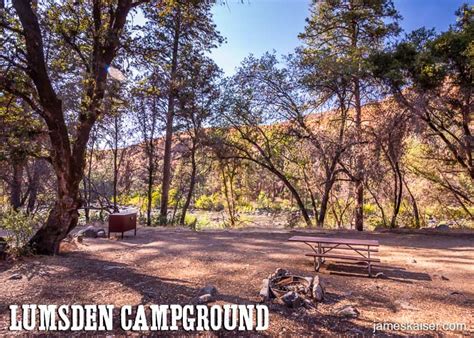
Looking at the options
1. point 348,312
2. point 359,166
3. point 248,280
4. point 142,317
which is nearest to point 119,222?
point 248,280

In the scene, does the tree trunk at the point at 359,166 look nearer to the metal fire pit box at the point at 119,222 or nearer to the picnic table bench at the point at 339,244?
the picnic table bench at the point at 339,244

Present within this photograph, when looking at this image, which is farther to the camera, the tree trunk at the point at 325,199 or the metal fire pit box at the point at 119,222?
the tree trunk at the point at 325,199

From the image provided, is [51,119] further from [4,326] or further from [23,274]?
[4,326]

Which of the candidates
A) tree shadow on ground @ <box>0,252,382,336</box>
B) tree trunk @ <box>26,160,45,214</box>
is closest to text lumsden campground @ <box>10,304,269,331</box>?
tree shadow on ground @ <box>0,252,382,336</box>

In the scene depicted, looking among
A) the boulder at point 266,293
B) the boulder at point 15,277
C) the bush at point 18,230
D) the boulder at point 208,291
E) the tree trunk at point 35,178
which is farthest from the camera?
the tree trunk at point 35,178

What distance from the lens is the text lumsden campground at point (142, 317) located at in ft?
8.96

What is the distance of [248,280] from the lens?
4121mm

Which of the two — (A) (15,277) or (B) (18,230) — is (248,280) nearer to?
(A) (15,277)

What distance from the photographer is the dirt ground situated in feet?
10.1

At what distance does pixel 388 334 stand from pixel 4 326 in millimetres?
3417

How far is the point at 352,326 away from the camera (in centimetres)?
281

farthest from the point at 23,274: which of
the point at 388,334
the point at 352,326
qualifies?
the point at 388,334

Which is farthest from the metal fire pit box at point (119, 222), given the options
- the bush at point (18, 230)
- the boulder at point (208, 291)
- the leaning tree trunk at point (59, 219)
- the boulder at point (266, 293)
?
the boulder at point (266, 293)

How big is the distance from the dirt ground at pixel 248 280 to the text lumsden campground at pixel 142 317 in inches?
4.6
